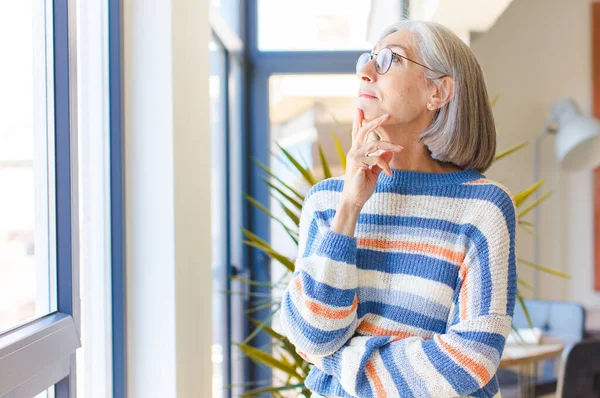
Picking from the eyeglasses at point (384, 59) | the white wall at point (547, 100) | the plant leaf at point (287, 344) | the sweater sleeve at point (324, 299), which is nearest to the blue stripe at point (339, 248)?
the sweater sleeve at point (324, 299)

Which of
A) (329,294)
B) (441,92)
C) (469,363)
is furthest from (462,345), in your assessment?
(441,92)

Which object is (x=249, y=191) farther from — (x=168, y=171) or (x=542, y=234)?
(x=168, y=171)

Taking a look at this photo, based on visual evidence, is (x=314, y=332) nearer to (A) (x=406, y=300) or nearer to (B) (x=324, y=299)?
(B) (x=324, y=299)

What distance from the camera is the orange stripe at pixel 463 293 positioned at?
117cm

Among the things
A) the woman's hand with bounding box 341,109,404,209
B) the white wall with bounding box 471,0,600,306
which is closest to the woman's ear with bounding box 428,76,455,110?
the woman's hand with bounding box 341,109,404,209

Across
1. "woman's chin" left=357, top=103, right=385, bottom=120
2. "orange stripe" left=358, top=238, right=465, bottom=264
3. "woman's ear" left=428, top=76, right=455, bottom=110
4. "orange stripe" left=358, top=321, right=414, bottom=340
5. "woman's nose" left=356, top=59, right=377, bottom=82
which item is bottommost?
"orange stripe" left=358, top=321, right=414, bottom=340

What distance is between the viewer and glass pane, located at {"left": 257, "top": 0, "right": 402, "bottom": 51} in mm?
4062

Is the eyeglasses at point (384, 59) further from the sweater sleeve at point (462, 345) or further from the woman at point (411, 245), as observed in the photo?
the sweater sleeve at point (462, 345)

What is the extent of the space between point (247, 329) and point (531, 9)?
278cm

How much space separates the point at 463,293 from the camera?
1.19 m

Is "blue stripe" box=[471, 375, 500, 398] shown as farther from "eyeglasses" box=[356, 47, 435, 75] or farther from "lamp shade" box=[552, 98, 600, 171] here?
"lamp shade" box=[552, 98, 600, 171]

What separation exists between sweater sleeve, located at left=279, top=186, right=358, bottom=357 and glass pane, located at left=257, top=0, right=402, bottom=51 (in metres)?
3.03

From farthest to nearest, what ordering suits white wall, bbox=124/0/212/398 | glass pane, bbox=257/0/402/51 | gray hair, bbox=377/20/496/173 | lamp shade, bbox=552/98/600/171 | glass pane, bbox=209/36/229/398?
glass pane, bbox=257/0/402/51
lamp shade, bbox=552/98/600/171
glass pane, bbox=209/36/229/398
white wall, bbox=124/0/212/398
gray hair, bbox=377/20/496/173

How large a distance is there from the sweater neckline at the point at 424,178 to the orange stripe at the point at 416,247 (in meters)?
0.11
